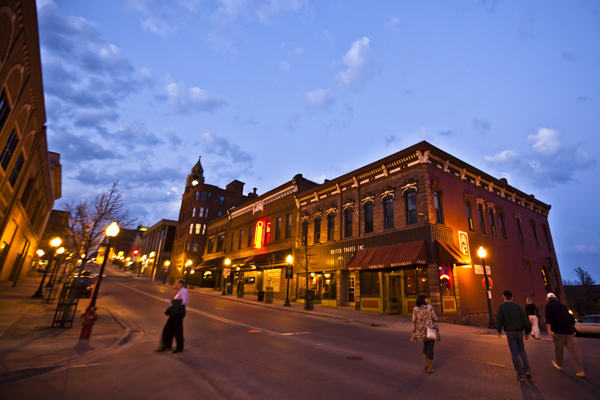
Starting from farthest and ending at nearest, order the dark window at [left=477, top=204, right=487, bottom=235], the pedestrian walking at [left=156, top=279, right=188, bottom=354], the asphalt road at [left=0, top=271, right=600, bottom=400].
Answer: the dark window at [left=477, top=204, right=487, bottom=235] < the pedestrian walking at [left=156, top=279, right=188, bottom=354] < the asphalt road at [left=0, top=271, right=600, bottom=400]

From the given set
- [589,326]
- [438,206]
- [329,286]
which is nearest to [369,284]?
[329,286]

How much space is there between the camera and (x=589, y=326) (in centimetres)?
1634

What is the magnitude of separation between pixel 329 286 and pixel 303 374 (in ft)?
63.0

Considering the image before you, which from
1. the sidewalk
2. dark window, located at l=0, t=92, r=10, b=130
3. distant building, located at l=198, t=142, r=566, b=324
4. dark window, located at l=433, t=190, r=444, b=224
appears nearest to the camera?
the sidewalk

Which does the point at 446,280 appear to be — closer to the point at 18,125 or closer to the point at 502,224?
the point at 502,224

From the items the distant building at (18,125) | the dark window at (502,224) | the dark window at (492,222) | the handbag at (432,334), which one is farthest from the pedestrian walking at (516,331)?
the dark window at (502,224)

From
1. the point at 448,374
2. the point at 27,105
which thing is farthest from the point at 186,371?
the point at 27,105

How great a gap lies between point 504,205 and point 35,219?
43637 mm

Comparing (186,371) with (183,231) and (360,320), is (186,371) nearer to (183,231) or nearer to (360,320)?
(360,320)

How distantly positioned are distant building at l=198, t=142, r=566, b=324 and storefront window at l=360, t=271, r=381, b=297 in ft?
0.23

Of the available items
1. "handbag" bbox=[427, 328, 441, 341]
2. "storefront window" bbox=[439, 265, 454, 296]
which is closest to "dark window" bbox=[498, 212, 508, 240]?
"storefront window" bbox=[439, 265, 454, 296]

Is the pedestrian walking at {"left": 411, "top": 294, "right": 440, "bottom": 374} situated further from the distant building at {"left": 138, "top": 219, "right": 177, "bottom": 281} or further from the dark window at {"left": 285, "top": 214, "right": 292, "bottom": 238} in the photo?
the distant building at {"left": 138, "top": 219, "right": 177, "bottom": 281}

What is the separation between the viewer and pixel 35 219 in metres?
29.1

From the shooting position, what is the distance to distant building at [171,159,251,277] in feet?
177
